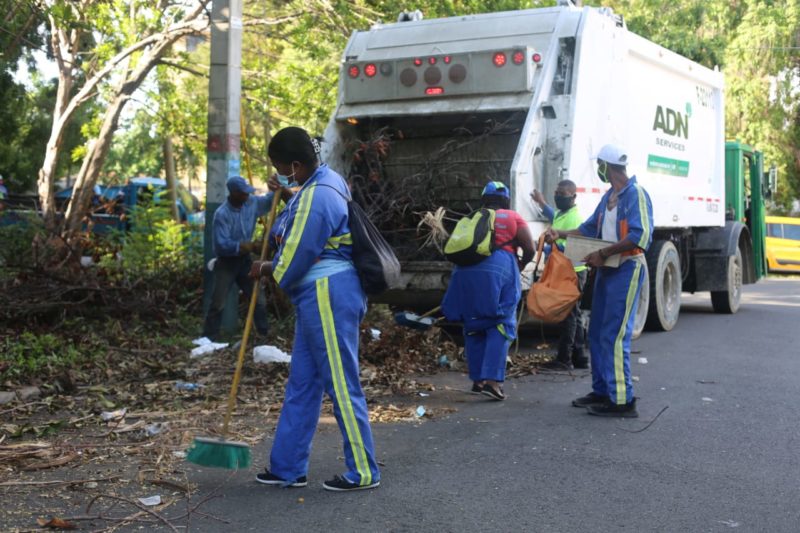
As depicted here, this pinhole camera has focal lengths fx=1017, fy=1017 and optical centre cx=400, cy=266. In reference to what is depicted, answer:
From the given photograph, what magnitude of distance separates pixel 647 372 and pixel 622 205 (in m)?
2.32

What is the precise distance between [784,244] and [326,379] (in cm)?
2288

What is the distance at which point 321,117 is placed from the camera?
16.7 m

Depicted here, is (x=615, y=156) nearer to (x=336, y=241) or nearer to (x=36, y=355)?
(x=336, y=241)

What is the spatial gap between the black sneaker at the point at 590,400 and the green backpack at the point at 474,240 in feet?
3.96

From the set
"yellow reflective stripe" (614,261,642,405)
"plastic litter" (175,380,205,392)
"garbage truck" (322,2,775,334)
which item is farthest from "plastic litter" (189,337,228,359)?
"yellow reflective stripe" (614,261,642,405)

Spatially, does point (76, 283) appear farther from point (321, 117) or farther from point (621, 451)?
point (321, 117)

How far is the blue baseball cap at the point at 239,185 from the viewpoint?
9352 mm

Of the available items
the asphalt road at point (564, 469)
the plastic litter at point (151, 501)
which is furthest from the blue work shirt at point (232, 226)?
the plastic litter at point (151, 501)

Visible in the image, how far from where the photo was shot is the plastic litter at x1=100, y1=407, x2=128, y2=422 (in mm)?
6441

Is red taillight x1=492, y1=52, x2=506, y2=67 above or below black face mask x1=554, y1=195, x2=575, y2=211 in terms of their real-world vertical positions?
above

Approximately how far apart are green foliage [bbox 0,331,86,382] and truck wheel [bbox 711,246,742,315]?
8527 mm

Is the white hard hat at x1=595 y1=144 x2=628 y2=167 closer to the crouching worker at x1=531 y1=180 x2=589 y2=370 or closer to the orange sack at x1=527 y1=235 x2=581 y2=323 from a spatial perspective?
the orange sack at x1=527 y1=235 x2=581 y2=323

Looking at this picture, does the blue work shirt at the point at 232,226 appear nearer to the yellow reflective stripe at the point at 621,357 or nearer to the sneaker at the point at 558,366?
the sneaker at the point at 558,366

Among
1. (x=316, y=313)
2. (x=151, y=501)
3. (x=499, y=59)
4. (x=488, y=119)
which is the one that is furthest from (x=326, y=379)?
(x=488, y=119)
